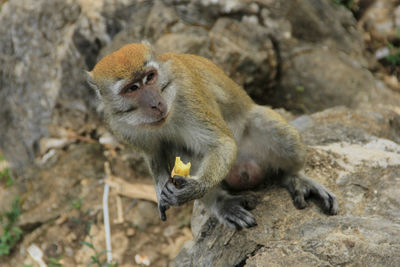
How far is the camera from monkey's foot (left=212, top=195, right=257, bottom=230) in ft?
12.6

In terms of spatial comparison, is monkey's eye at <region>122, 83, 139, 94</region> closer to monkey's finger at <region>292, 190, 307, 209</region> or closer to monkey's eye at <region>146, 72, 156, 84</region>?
monkey's eye at <region>146, 72, 156, 84</region>

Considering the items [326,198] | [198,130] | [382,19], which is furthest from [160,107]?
[382,19]

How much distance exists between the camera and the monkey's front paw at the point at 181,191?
3424mm

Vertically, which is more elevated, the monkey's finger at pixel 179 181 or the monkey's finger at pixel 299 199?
the monkey's finger at pixel 179 181

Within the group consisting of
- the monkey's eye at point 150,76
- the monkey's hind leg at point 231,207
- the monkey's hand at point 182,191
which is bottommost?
the monkey's hind leg at point 231,207

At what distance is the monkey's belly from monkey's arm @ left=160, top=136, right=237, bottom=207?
0.62 meters

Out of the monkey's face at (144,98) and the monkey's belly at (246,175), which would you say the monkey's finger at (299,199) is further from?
the monkey's face at (144,98)

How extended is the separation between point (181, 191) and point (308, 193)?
1362mm

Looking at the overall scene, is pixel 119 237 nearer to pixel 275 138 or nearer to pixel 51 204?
pixel 51 204

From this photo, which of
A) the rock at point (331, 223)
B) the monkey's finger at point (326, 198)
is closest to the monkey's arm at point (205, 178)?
the rock at point (331, 223)

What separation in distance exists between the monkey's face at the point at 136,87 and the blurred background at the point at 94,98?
2661 millimetres

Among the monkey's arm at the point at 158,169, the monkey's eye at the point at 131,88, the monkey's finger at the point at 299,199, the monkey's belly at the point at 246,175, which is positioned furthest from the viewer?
the monkey's belly at the point at 246,175

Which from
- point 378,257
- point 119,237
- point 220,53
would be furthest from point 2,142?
point 378,257

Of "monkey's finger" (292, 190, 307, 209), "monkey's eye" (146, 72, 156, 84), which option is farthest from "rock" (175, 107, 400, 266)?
"monkey's eye" (146, 72, 156, 84)
